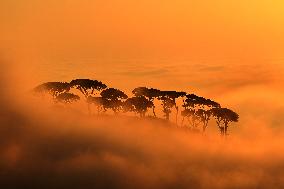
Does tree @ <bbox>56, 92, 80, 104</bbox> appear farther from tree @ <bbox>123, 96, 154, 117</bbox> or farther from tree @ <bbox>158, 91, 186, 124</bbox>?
tree @ <bbox>158, 91, 186, 124</bbox>

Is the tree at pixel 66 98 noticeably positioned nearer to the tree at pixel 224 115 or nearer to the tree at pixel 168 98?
the tree at pixel 168 98

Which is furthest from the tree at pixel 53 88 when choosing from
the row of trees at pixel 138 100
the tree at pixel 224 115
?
the tree at pixel 224 115

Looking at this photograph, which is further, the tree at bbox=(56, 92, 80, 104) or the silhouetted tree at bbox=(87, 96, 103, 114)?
the tree at bbox=(56, 92, 80, 104)

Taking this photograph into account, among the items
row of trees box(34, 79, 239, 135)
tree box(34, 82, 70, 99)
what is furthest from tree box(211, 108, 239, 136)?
tree box(34, 82, 70, 99)

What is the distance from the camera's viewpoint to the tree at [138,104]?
145625 mm

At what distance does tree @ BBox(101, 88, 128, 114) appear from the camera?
14638 centimetres

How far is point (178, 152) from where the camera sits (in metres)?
165

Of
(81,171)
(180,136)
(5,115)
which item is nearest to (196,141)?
(180,136)

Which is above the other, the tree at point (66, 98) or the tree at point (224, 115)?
the tree at point (66, 98)

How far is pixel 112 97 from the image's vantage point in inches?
5782

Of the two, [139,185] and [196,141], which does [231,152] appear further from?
[139,185]

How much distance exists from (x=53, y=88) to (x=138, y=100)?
863 inches

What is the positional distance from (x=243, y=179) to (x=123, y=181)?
113 ft

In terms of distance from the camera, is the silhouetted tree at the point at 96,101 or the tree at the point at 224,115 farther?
the tree at the point at 224,115
